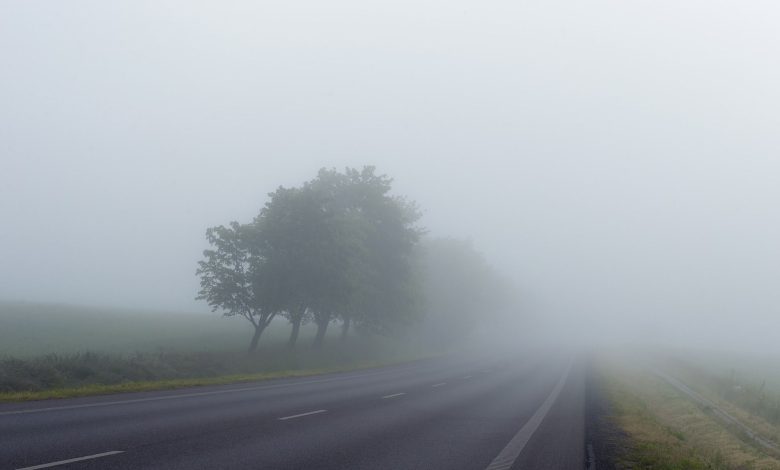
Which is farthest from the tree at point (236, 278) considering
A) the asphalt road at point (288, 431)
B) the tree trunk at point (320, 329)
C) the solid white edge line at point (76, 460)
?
the solid white edge line at point (76, 460)

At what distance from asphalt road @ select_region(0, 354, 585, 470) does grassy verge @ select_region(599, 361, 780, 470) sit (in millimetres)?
1456

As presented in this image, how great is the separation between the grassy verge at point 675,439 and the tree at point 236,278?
20325mm

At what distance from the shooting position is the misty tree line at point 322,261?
40.0 metres

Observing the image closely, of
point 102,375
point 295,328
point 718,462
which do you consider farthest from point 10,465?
point 295,328

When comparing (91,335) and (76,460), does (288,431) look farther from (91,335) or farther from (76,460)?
(91,335)

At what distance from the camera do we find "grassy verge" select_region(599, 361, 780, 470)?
46.4ft

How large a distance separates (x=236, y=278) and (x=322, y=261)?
5.87 m

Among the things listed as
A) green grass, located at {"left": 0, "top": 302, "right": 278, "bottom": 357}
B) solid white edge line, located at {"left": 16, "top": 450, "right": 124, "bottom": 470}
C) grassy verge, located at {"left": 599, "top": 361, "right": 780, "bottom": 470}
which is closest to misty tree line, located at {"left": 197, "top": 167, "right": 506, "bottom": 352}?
green grass, located at {"left": 0, "top": 302, "right": 278, "bottom": 357}

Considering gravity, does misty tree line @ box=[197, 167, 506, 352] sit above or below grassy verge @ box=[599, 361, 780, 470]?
above

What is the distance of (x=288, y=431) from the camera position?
571 inches

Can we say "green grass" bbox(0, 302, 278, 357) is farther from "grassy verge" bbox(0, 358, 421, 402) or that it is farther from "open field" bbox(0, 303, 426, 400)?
"grassy verge" bbox(0, 358, 421, 402)

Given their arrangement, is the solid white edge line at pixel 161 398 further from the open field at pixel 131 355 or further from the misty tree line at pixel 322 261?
the misty tree line at pixel 322 261

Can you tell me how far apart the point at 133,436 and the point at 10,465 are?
319 centimetres

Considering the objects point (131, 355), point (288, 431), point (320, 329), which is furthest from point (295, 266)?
point (288, 431)
